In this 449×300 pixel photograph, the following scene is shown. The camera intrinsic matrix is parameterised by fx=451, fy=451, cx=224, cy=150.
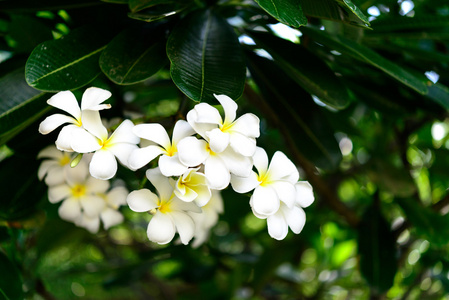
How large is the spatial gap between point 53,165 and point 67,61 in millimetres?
184

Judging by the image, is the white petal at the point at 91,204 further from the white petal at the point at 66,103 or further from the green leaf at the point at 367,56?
the green leaf at the point at 367,56

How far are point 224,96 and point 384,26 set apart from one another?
17.8 inches

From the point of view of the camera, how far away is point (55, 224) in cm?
118

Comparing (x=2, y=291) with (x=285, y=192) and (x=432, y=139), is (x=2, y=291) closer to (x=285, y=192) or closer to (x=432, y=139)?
(x=285, y=192)

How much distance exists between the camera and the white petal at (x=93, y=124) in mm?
516

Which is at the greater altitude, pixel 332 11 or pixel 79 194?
pixel 332 11

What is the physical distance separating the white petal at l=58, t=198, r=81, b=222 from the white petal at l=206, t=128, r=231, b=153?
13.9 inches

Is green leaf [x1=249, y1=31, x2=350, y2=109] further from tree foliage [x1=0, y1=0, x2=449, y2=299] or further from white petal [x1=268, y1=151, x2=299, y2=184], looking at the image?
white petal [x1=268, y1=151, x2=299, y2=184]

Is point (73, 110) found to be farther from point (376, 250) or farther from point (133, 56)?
point (376, 250)

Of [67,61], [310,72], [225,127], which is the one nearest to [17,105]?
[67,61]

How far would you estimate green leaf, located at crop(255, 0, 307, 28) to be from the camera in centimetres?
51

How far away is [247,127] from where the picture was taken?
0.51 meters

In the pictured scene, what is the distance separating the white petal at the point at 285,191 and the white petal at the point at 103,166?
19 centimetres

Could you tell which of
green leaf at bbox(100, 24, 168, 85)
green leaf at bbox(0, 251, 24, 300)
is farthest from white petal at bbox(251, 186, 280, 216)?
green leaf at bbox(0, 251, 24, 300)
